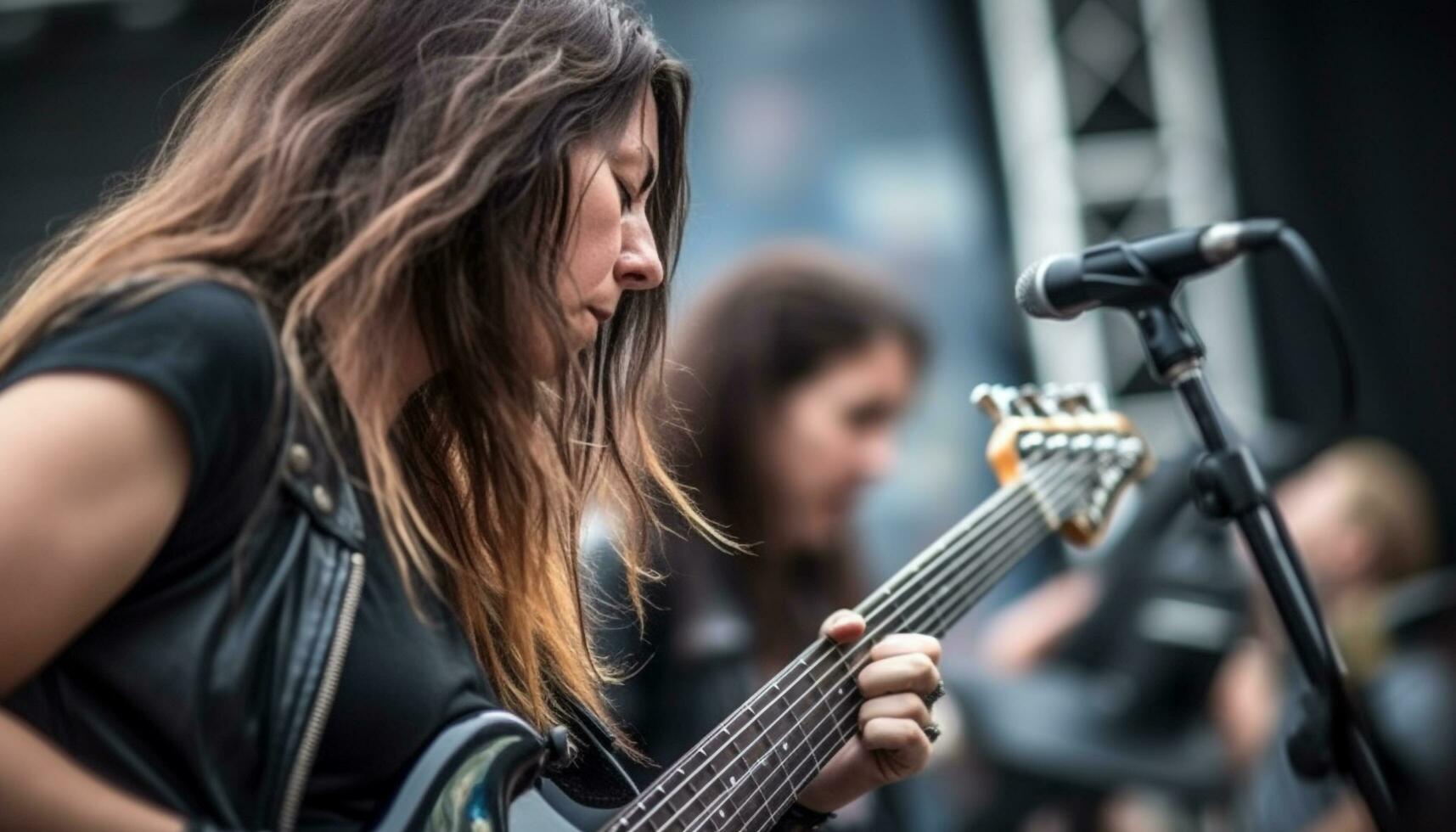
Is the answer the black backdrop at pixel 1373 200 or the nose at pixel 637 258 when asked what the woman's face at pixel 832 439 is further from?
the black backdrop at pixel 1373 200

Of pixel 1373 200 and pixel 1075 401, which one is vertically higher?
pixel 1075 401

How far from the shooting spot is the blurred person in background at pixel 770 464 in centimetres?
301

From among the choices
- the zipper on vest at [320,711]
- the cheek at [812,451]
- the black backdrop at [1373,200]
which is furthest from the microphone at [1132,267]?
the black backdrop at [1373,200]

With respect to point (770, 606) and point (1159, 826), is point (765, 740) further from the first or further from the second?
point (1159, 826)

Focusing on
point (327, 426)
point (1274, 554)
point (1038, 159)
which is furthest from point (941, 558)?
point (1038, 159)

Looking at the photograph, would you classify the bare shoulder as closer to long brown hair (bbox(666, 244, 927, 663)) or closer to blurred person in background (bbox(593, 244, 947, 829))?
blurred person in background (bbox(593, 244, 947, 829))

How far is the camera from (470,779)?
5.23ft

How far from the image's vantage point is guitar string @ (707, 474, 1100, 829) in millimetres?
1930

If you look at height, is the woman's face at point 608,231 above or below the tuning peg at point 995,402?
above

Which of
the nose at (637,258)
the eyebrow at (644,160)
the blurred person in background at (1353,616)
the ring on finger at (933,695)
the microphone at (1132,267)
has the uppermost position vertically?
the eyebrow at (644,160)

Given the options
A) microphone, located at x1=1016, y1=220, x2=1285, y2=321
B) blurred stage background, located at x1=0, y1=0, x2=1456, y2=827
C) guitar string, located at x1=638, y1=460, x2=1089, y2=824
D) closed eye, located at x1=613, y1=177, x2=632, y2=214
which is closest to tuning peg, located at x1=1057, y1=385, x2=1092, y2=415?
guitar string, located at x1=638, y1=460, x2=1089, y2=824

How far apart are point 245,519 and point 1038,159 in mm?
4972

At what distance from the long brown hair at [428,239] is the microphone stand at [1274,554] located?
701 mm

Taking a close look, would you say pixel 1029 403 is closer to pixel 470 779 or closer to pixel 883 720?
pixel 883 720
